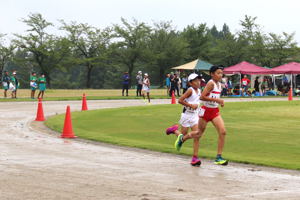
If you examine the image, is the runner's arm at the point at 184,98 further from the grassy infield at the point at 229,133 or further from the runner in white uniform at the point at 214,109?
the grassy infield at the point at 229,133

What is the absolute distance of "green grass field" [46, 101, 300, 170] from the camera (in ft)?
35.4

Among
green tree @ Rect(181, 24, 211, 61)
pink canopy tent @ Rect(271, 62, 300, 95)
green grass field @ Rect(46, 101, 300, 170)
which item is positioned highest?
green tree @ Rect(181, 24, 211, 61)

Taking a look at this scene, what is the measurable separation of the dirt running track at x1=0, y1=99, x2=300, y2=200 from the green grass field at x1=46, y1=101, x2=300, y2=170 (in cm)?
103

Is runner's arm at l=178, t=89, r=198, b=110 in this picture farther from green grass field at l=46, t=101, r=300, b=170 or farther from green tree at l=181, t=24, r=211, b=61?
green tree at l=181, t=24, r=211, b=61

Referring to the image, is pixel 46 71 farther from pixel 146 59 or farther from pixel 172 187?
pixel 172 187

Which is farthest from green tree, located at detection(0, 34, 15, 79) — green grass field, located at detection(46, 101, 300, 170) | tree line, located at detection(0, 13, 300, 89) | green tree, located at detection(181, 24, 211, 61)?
green grass field, located at detection(46, 101, 300, 170)

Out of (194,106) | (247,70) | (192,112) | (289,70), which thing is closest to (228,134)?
(192,112)

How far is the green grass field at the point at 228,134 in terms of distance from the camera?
10.8 metres

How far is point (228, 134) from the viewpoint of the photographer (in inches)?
568

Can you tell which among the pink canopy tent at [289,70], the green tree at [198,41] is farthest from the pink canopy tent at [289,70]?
the green tree at [198,41]

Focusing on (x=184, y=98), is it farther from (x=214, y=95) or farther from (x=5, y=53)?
(x=5, y=53)

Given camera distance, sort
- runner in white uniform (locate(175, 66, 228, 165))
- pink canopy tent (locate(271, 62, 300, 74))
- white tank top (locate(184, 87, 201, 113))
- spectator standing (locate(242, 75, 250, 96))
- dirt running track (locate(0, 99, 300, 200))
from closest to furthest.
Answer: dirt running track (locate(0, 99, 300, 200)) → runner in white uniform (locate(175, 66, 228, 165)) → white tank top (locate(184, 87, 201, 113)) → spectator standing (locate(242, 75, 250, 96)) → pink canopy tent (locate(271, 62, 300, 74))

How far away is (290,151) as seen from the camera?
1120cm

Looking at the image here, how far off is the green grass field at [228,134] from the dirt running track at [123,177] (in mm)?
1033
